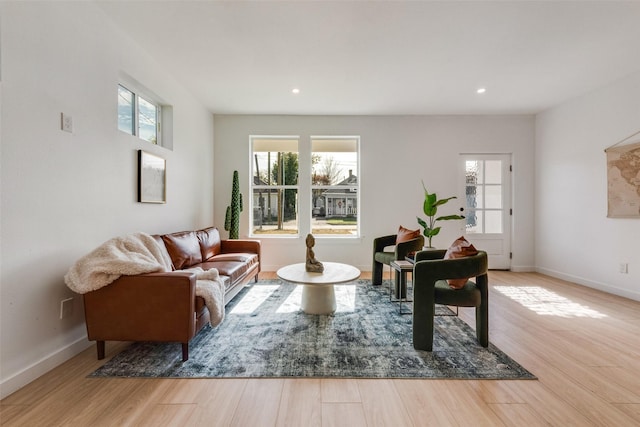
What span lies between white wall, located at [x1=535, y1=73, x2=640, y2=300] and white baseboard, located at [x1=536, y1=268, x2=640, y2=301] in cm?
1

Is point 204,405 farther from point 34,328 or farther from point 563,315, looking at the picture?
point 563,315

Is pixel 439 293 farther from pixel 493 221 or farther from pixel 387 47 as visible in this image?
pixel 493 221

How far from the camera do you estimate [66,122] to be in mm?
1976

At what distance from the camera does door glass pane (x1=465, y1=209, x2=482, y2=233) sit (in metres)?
4.84

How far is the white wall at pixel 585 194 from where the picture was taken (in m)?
3.39

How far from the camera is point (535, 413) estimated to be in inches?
57.6

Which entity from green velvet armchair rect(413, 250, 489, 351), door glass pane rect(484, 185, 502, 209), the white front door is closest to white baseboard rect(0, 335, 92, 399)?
green velvet armchair rect(413, 250, 489, 351)

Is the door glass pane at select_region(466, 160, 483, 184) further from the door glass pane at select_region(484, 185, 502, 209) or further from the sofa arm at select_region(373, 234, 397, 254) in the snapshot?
the sofa arm at select_region(373, 234, 397, 254)

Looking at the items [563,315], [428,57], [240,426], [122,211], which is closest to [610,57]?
[428,57]

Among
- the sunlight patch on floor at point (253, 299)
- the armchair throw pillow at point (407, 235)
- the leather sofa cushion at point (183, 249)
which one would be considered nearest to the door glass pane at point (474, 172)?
the armchair throw pillow at point (407, 235)

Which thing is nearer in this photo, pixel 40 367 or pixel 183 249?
pixel 40 367

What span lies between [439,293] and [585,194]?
353 centimetres

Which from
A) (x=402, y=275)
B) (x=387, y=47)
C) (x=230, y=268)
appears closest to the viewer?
(x=387, y=47)

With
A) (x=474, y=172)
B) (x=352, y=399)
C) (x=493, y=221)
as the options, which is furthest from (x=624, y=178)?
(x=352, y=399)
